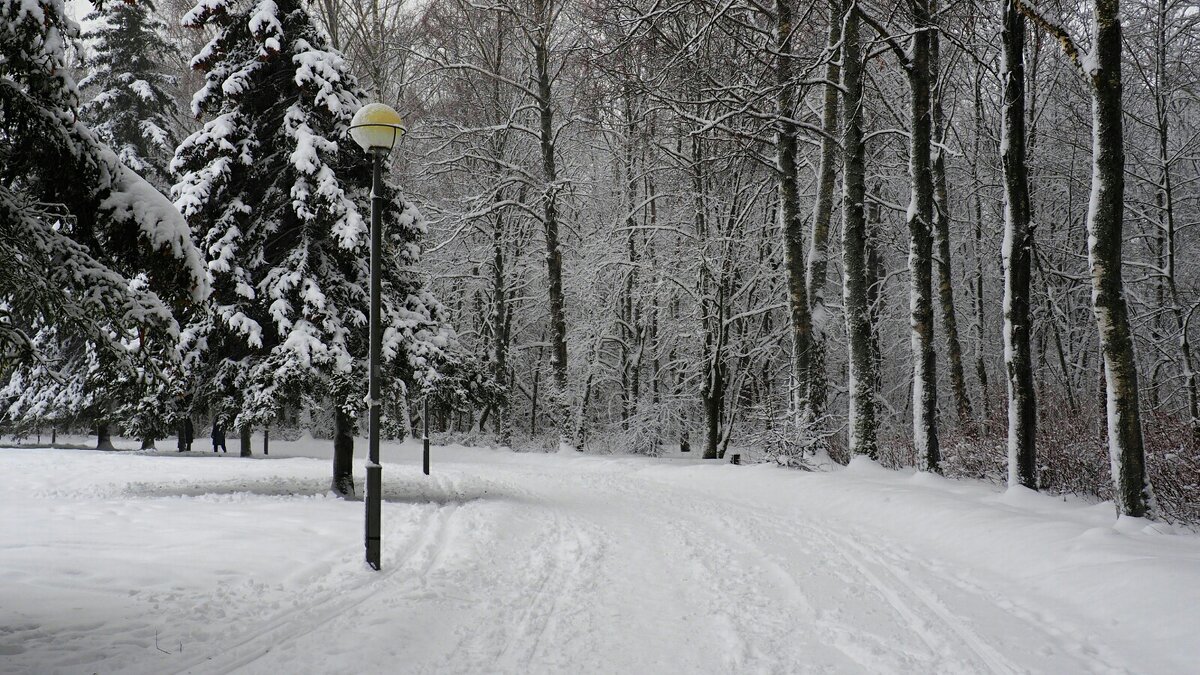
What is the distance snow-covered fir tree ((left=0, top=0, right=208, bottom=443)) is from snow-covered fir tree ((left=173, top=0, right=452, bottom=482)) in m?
5.72

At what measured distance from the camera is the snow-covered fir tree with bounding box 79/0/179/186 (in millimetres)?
22406

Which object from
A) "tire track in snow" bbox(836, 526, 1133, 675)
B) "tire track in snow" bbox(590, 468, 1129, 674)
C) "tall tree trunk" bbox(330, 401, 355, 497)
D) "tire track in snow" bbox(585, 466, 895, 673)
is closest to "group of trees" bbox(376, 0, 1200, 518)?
"tire track in snow" bbox(836, 526, 1133, 675)

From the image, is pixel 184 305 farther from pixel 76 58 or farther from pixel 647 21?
pixel 647 21

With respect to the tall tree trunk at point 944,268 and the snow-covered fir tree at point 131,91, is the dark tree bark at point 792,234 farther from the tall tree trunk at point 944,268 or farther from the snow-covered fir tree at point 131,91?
the snow-covered fir tree at point 131,91

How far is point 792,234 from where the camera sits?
15391 millimetres

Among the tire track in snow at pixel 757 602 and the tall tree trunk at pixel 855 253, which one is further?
the tall tree trunk at pixel 855 253

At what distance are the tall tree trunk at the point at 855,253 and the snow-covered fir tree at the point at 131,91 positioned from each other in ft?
66.8

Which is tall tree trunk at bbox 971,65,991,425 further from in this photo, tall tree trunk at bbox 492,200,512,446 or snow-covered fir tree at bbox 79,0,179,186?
snow-covered fir tree at bbox 79,0,179,186

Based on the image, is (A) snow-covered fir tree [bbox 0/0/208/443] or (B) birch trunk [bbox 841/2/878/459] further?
(B) birch trunk [bbox 841/2/878/459]

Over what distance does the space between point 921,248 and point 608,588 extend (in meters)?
8.51

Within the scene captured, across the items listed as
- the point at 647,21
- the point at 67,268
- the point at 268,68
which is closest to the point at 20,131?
the point at 67,268

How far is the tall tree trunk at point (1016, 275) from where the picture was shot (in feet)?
30.5

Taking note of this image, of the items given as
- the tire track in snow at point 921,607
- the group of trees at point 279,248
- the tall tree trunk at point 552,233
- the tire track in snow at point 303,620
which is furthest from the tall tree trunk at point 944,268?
the tire track in snow at point 303,620

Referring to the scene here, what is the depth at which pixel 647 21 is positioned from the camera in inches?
491
